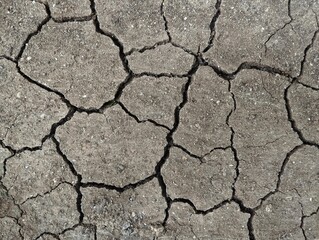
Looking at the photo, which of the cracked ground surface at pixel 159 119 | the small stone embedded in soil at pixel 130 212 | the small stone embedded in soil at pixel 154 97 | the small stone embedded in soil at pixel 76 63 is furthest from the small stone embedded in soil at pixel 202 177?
the small stone embedded in soil at pixel 76 63

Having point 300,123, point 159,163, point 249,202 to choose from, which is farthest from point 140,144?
point 300,123

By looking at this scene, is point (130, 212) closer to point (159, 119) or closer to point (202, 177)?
point (202, 177)

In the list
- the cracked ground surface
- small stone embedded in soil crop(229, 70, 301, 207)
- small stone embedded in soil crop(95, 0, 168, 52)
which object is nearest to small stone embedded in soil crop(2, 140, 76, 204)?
the cracked ground surface

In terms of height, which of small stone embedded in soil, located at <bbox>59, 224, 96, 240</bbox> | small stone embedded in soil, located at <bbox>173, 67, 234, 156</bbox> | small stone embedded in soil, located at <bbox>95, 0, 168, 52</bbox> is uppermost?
small stone embedded in soil, located at <bbox>95, 0, 168, 52</bbox>

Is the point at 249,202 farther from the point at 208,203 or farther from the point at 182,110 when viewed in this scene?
the point at 182,110

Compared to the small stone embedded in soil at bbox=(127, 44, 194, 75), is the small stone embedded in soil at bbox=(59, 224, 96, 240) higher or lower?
lower

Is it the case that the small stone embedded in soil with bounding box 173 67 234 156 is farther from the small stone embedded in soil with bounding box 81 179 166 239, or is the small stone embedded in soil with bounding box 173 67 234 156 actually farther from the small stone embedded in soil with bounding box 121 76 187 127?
the small stone embedded in soil with bounding box 81 179 166 239

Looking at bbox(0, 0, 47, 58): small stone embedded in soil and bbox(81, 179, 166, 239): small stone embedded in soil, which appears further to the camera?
bbox(0, 0, 47, 58): small stone embedded in soil

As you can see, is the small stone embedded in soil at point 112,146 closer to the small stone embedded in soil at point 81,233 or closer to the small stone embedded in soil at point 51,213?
the small stone embedded in soil at point 51,213
